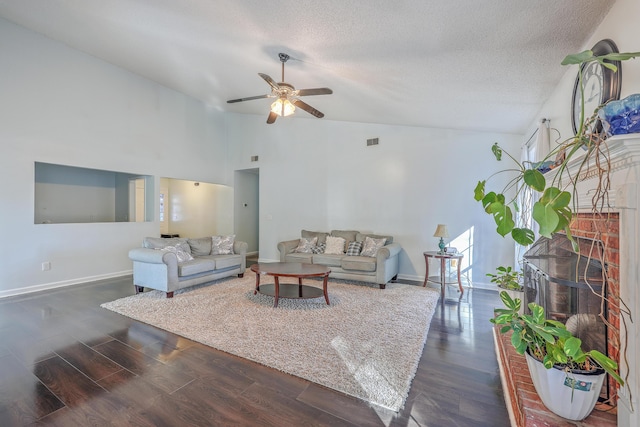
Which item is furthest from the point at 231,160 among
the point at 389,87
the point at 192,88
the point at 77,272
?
the point at 389,87

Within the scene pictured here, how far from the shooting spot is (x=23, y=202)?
4367mm

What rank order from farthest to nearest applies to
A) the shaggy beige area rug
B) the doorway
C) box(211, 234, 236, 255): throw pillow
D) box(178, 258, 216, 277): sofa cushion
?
the doorway
box(211, 234, 236, 255): throw pillow
box(178, 258, 216, 277): sofa cushion
the shaggy beige area rug

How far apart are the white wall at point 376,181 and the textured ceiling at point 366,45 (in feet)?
1.69

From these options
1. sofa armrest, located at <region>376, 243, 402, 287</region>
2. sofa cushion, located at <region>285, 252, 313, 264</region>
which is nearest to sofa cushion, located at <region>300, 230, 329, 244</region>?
sofa cushion, located at <region>285, 252, 313, 264</region>

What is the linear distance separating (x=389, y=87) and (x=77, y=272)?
5.88m

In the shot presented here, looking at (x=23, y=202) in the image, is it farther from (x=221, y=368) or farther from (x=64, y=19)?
(x=221, y=368)

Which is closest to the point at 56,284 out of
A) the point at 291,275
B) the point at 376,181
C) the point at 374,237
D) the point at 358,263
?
the point at 291,275

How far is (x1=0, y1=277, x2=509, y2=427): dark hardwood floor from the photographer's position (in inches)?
69.4

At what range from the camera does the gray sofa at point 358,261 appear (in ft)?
15.0

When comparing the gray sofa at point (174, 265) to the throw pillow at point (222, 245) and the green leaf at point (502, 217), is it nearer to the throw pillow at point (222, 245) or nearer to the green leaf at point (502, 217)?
the throw pillow at point (222, 245)

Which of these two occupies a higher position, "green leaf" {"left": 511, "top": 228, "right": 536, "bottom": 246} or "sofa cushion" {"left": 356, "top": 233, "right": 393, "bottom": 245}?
"green leaf" {"left": 511, "top": 228, "right": 536, "bottom": 246}

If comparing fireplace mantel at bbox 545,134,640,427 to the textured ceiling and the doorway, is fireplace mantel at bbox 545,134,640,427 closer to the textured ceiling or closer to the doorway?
the textured ceiling

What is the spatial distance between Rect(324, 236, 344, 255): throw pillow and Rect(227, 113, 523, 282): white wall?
62 cm

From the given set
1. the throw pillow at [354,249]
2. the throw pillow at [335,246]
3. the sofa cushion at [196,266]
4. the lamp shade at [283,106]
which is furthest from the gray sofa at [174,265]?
the lamp shade at [283,106]
